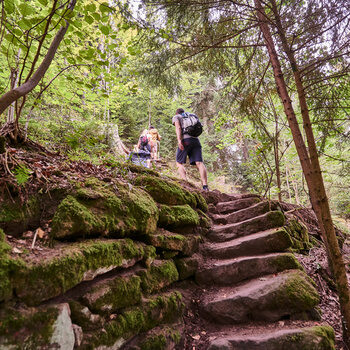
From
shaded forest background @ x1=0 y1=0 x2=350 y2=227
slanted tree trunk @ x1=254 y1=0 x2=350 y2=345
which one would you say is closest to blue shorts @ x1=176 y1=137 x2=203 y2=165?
shaded forest background @ x1=0 y1=0 x2=350 y2=227

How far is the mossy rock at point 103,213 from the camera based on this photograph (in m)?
2.06

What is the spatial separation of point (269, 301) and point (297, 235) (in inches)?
79.4

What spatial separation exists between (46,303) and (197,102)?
16.3 m

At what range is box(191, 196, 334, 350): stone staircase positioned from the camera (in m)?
2.29

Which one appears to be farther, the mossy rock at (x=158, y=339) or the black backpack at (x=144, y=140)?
the black backpack at (x=144, y=140)

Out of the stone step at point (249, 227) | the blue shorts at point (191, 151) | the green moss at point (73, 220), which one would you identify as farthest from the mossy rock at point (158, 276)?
the blue shorts at point (191, 151)

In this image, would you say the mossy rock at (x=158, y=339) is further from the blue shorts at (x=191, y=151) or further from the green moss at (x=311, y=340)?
the blue shorts at (x=191, y=151)

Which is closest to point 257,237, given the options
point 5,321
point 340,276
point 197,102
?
point 340,276

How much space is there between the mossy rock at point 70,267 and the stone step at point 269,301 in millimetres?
1388

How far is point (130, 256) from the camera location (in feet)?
8.01

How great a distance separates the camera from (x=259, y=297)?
2.69 m

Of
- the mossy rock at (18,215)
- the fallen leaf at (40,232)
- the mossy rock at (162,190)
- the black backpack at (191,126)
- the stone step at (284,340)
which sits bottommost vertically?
the stone step at (284,340)

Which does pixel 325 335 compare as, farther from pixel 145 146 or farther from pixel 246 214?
pixel 145 146

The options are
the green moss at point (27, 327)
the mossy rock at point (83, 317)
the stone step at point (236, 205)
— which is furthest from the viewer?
the stone step at point (236, 205)
